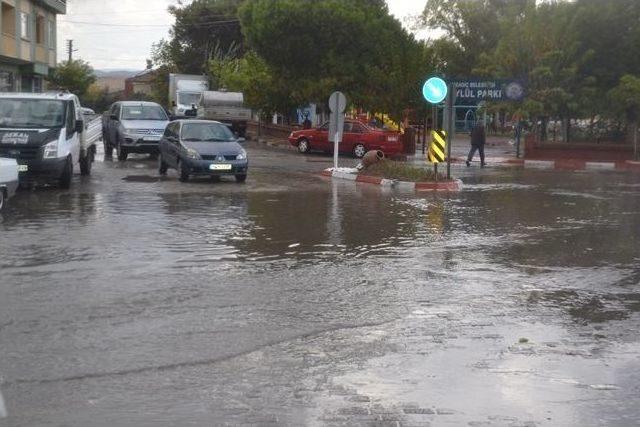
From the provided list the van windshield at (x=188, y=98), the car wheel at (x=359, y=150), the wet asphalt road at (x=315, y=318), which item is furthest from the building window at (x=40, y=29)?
the wet asphalt road at (x=315, y=318)

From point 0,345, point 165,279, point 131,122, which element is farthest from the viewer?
point 131,122

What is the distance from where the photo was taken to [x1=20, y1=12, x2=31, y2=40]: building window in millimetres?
40594

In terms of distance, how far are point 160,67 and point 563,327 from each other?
7967cm

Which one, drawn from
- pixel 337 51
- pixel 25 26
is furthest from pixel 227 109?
pixel 25 26

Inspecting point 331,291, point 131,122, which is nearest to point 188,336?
point 331,291

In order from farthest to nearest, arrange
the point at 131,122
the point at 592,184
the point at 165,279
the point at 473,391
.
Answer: the point at 131,122 → the point at 592,184 → the point at 165,279 → the point at 473,391

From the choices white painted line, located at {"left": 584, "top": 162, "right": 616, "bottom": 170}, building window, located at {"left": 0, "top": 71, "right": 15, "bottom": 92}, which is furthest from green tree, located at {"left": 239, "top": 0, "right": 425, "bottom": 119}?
building window, located at {"left": 0, "top": 71, "right": 15, "bottom": 92}

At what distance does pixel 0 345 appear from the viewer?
7004mm

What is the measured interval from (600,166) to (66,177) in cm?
2232

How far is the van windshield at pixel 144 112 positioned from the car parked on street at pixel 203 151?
238 inches

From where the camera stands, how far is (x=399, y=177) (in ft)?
76.6

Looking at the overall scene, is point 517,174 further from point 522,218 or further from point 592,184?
point 522,218

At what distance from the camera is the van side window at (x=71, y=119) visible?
19.8 meters

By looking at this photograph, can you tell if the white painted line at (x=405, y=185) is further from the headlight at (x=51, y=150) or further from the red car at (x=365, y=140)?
the red car at (x=365, y=140)
